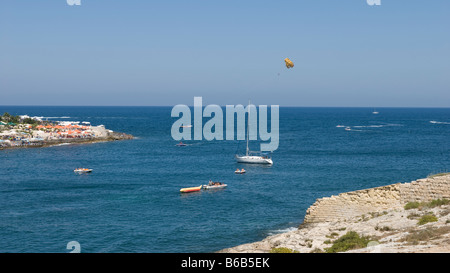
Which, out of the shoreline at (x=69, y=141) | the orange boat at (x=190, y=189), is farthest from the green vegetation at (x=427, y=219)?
the shoreline at (x=69, y=141)

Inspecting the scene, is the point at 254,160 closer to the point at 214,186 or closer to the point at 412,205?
the point at 214,186

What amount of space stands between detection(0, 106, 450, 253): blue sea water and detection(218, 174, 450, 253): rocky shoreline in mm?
5399

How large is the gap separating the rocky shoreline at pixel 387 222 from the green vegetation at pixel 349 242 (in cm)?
24

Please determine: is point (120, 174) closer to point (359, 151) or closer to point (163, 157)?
point (163, 157)

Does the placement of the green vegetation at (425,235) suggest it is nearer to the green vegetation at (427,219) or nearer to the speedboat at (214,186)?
the green vegetation at (427,219)

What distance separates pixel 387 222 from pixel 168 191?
28.6 meters

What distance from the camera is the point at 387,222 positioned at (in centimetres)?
2005

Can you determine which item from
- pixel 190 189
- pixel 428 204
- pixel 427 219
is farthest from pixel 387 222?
pixel 190 189

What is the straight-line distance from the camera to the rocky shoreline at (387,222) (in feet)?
49.5

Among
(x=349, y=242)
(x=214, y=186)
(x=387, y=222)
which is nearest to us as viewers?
(x=349, y=242)

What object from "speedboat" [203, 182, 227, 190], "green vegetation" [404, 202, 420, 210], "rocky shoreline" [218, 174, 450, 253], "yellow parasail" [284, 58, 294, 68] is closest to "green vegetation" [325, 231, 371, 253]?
"rocky shoreline" [218, 174, 450, 253]

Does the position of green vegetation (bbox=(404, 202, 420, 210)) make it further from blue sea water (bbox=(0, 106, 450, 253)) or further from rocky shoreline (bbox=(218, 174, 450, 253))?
blue sea water (bbox=(0, 106, 450, 253))

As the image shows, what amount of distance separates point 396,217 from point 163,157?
54.7 meters

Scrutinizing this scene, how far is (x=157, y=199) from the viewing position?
41500mm
